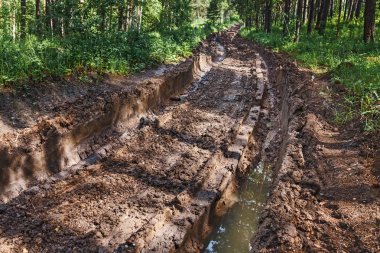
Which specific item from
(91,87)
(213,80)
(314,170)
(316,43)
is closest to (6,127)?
(91,87)

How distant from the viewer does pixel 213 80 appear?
582 inches

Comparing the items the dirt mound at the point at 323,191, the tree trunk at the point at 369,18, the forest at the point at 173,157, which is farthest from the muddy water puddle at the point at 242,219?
the tree trunk at the point at 369,18

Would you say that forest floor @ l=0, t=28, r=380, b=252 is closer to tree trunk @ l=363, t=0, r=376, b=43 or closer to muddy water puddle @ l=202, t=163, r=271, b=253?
muddy water puddle @ l=202, t=163, r=271, b=253

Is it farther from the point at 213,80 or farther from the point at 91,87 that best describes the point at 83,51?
the point at 213,80

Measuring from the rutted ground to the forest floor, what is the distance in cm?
2

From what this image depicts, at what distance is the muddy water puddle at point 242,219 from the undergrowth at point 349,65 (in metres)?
2.15

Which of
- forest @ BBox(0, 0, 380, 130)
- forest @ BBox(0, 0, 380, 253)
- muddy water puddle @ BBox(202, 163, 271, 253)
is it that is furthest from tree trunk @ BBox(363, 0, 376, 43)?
muddy water puddle @ BBox(202, 163, 271, 253)

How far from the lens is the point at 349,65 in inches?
439

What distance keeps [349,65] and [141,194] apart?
832cm

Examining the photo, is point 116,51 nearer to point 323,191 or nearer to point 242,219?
point 242,219

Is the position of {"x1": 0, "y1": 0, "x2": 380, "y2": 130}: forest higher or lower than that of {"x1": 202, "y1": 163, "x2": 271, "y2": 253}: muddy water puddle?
higher

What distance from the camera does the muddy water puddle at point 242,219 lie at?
17.3 feet

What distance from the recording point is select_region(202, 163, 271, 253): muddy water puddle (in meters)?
5.27

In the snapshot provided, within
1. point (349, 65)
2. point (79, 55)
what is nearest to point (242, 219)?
point (79, 55)
